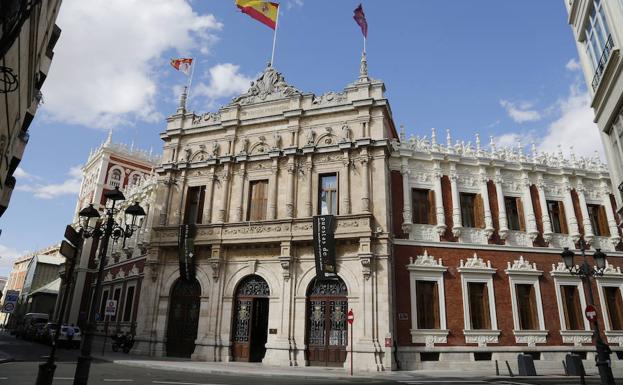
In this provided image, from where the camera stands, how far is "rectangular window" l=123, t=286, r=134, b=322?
27.8 metres

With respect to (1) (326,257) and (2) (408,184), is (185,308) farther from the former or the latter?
(2) (408,184)

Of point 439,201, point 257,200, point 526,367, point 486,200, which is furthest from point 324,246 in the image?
point 526,367

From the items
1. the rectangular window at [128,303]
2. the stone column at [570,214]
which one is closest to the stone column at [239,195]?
the rectangular window at [128,303]

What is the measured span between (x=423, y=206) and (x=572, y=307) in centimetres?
896

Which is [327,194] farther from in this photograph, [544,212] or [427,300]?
[544,212]

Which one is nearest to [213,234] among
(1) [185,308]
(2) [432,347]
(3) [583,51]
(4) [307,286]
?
(1) [185,308]

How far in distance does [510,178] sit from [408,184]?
6042 mm

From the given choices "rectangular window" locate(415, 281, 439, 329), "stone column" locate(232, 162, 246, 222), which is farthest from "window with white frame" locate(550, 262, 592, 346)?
"stone column" locate(232, 162, 246, 222)

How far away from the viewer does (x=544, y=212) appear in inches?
888

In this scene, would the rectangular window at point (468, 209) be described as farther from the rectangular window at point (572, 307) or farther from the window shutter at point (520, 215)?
the rectangular window at point (572, 307)

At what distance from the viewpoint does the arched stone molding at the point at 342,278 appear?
19.5 m

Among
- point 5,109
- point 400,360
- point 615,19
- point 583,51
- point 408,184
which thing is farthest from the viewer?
point 408,184

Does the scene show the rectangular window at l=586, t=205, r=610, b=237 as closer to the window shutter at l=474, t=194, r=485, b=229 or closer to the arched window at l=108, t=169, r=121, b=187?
the window shutter at l=474, t=194, r=485, b=229

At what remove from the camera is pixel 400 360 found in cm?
1878
